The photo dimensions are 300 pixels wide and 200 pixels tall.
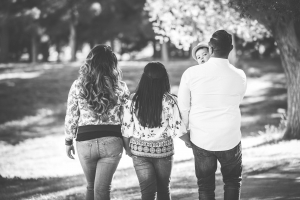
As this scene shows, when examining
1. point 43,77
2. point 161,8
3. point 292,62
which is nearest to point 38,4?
point 43,77

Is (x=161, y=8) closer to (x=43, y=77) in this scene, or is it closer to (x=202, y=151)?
(x=202, y=151)

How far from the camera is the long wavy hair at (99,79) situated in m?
3.91

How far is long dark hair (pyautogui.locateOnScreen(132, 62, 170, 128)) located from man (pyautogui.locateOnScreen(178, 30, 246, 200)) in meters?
0.22

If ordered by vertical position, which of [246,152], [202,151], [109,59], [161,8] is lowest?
[246,152]

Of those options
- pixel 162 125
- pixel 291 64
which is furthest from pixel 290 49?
pixel 162 125

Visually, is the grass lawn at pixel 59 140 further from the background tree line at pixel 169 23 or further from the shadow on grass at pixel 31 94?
the background tree line at pixel 169 23

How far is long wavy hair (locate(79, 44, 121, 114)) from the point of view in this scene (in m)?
3.91

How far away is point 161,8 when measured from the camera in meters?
11.6

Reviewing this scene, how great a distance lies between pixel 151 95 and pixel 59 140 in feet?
38.7

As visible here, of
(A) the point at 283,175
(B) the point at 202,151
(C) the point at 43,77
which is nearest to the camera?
(B) the point at 202,151

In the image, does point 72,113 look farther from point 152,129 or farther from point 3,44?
point 3,44

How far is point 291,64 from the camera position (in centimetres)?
932

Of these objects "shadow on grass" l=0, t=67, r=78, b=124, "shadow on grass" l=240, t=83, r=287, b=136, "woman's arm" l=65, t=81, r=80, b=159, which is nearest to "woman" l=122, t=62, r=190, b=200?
"woman's arm" l=65, t=81, r=80, b=159

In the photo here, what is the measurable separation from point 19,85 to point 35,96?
1568mm
